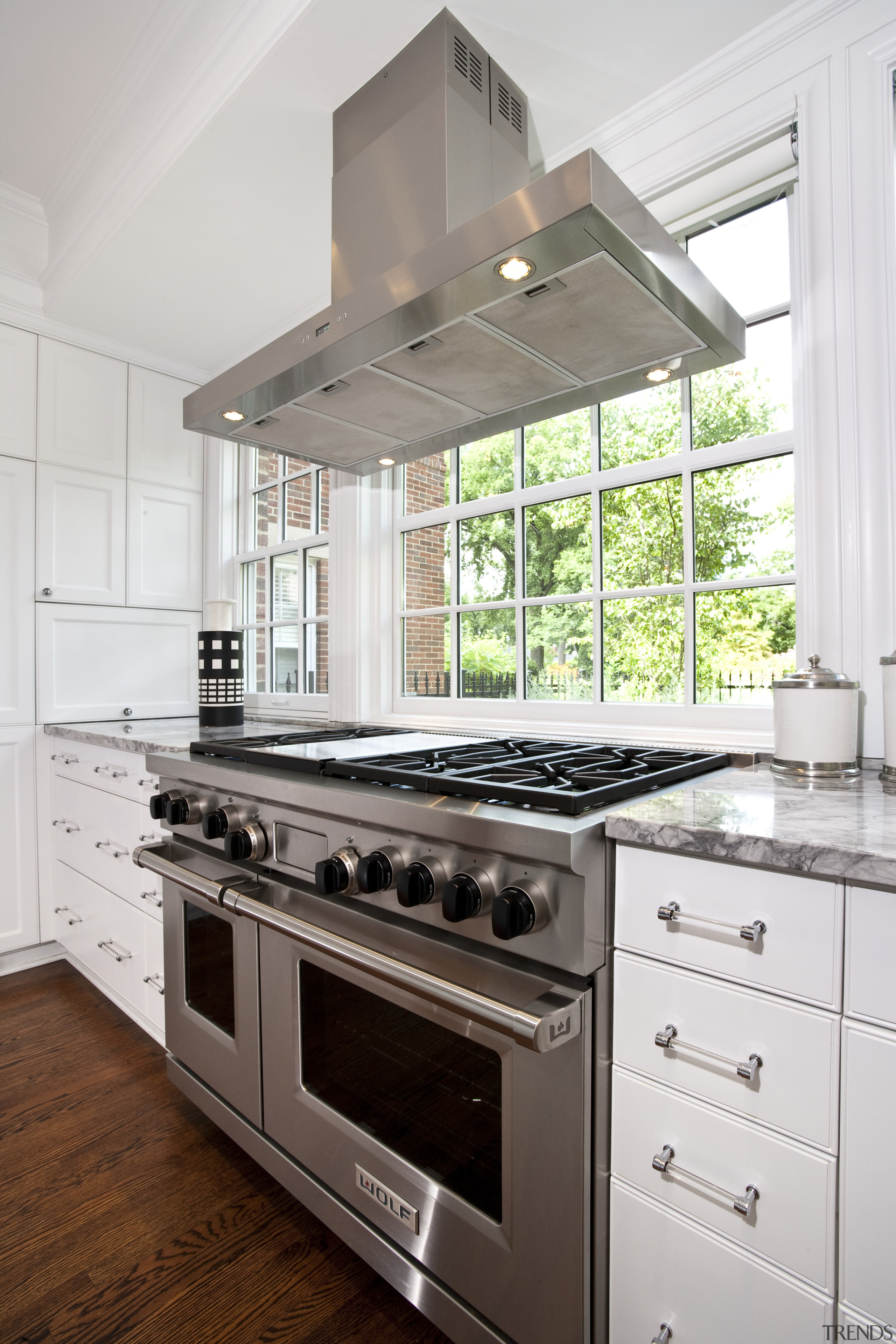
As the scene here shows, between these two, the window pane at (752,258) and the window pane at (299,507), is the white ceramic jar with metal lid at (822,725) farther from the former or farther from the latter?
the window pane at (299,507)

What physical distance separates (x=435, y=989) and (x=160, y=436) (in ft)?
10.1

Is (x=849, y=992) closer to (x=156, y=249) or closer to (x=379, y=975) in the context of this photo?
(x=379, y=975)

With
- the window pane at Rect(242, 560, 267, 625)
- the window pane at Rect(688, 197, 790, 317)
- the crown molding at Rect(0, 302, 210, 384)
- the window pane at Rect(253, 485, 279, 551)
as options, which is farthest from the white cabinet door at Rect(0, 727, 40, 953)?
the window pane at Rect(688, 197, 790, 317)

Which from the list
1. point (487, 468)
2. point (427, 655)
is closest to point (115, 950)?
point (427, 655)

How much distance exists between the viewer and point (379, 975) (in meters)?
1.13

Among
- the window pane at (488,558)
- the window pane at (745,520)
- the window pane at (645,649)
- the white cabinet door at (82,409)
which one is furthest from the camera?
the white cabinet door at (82,409)

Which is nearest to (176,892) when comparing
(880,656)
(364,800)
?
(364,800)

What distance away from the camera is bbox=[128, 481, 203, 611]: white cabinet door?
10.5 ft

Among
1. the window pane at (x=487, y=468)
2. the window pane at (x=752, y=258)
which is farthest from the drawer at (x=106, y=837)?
the window pane at (x=752, y=258)

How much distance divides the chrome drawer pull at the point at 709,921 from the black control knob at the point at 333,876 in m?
0.55

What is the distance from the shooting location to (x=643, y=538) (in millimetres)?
1874

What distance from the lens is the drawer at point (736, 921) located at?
0.78m

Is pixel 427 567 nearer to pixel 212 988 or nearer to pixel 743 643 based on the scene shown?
pixel 743 643

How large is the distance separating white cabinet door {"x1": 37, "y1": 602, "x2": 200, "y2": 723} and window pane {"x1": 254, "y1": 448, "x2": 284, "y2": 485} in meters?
0.77
